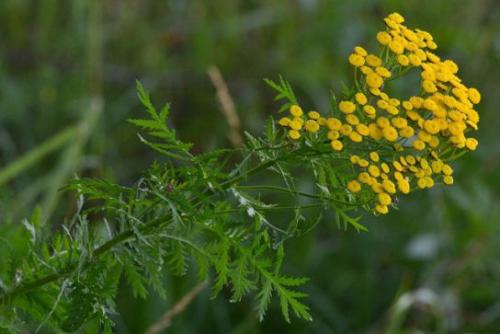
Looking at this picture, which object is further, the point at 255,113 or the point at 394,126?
the point at 255,113

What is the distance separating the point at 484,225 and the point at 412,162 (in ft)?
5.85

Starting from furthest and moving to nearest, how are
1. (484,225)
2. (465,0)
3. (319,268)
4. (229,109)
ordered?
(465,0), (319,268), (484,225), (229,109)

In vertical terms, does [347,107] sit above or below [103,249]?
above

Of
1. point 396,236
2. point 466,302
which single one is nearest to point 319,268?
point 396,236

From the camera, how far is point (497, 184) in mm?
2975

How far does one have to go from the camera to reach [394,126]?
93cm

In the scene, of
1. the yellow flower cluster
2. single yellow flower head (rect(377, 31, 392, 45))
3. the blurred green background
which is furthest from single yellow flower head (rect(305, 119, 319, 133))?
the blurred green background

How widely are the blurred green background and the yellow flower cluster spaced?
52.0 inches

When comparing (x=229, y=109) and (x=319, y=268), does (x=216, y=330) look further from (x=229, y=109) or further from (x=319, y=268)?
(x=229, y=109)

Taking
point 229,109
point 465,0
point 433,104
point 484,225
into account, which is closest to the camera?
point 433,104

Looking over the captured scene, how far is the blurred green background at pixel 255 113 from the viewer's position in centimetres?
262

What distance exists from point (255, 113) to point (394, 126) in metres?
2.28

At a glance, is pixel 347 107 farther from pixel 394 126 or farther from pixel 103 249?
pixel 103 249

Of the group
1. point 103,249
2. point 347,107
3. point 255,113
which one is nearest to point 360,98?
point 347,107
